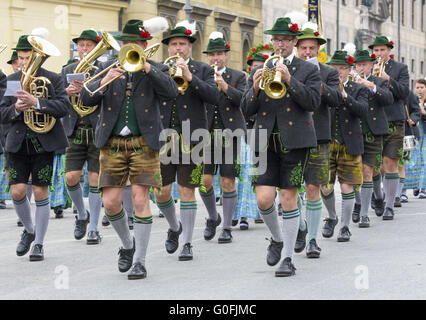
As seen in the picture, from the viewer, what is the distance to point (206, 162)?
1042 centimetres

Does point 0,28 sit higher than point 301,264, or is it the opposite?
point 0,28

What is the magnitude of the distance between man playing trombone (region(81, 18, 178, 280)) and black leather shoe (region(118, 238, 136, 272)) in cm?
3

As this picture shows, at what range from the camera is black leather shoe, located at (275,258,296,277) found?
306 inches

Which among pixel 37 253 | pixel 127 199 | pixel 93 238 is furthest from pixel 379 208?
pixel 37 253

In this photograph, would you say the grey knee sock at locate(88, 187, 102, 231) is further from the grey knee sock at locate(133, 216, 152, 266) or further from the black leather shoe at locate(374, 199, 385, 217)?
the black leather shoe at locate(374, 199, 385, 217)

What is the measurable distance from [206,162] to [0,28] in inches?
600

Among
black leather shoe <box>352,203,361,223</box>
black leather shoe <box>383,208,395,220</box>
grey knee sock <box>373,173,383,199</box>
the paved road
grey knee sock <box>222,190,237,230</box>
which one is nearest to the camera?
the paved road

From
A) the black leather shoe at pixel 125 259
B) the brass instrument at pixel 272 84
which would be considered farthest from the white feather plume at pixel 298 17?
the black leather shoe at pixel 125 259

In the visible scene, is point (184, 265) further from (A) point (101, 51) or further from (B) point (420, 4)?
(B) point (420, 4)

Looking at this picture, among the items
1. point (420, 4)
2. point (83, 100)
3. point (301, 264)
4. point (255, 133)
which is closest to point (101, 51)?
point (83, 100)

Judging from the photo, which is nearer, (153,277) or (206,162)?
(153,277)

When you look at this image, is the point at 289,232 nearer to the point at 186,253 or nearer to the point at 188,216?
the point at 186,253

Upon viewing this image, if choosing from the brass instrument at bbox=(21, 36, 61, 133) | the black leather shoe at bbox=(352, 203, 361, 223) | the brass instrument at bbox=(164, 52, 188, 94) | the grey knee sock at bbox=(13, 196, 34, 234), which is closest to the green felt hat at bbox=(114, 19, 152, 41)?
the brass instrument at bbox=(164, 52, 188, 94)

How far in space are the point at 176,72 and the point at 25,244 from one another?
215cm
